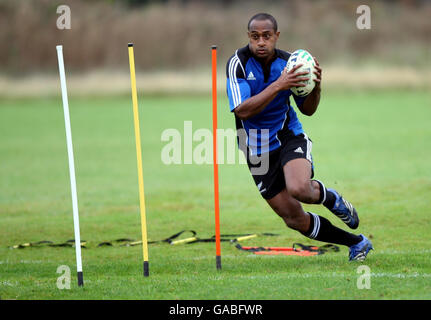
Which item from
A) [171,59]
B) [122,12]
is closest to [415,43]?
[171,59]

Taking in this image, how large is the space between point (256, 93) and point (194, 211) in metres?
5.36

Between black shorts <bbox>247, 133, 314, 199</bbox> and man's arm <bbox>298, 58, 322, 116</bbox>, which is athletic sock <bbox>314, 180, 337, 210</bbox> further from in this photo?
man's arm <bbox>298, 58, 322, 116</bbox>

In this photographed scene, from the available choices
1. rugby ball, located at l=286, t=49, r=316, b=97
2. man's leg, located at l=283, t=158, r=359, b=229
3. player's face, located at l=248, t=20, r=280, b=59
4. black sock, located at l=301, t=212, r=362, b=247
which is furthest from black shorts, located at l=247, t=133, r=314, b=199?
player's face, located at l=248, t=20, r=280, b=59

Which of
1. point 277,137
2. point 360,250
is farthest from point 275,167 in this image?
point 360,250

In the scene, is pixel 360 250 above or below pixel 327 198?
below

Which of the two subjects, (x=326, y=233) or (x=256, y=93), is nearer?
(x=256, y=93)

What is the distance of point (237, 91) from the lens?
297 inches

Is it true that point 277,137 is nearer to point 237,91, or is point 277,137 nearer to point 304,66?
point 237,91

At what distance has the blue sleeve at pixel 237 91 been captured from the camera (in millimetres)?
7496

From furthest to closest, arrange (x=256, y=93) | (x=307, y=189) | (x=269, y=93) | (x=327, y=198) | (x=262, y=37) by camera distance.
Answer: (x=256, y=93) → (x=327, y=198) → (x=262, y=37) → (x=307, y=189) → (x=269, y=93)

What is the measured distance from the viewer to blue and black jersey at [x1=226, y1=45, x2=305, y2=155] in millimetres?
7625

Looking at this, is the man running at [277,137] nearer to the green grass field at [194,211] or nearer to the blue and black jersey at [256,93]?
the blue and black jersey at [256,93]

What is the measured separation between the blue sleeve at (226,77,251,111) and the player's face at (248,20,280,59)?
1.15 ft
